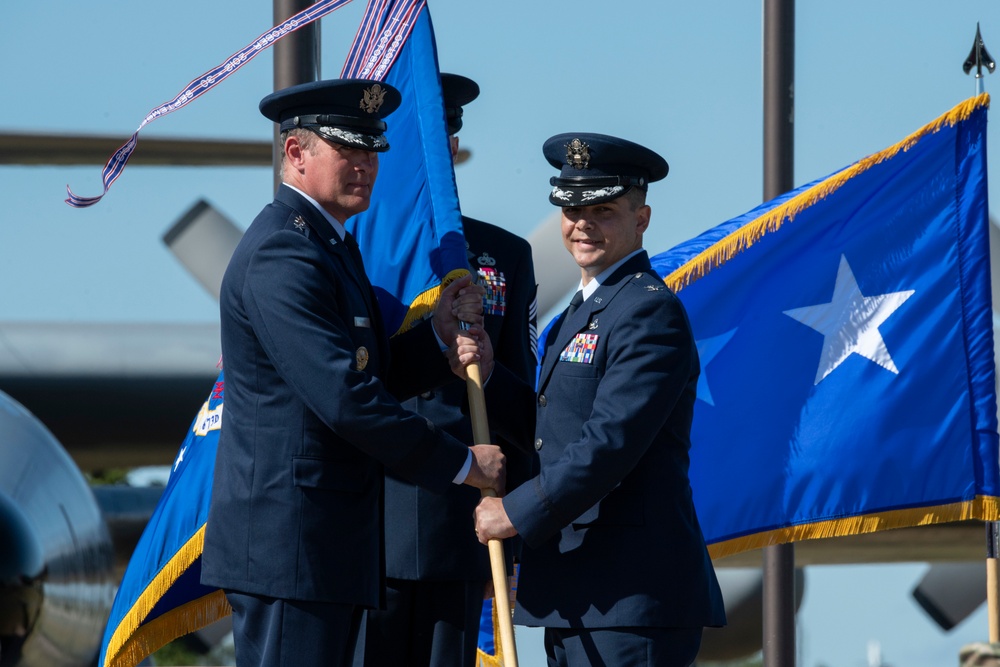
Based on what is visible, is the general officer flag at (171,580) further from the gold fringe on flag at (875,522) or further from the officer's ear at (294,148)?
the gold fringe on flag at (875,522)

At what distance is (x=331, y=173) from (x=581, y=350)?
2.62 ft

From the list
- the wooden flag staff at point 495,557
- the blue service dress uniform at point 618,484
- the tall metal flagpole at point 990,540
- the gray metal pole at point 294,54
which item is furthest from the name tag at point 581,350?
the tall metal flagpole at point 990,540

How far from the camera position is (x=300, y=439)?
3.53m

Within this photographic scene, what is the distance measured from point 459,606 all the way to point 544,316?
1044 cm

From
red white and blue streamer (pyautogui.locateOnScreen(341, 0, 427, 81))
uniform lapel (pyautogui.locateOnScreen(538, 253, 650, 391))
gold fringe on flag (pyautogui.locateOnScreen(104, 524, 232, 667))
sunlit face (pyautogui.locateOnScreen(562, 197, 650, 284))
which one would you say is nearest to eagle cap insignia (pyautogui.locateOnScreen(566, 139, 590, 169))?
sunlit face (pyautogui.locateOnScreen(562, 197, 650, 284))

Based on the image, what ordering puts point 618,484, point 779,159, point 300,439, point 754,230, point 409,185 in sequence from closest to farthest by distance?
1. point 300,439
2. point 618,484
3. point 409,185
4. point 754,230
5. point 779,159

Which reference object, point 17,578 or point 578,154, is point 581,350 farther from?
point 17,578

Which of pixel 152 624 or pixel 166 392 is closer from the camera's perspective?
pixel 152 624

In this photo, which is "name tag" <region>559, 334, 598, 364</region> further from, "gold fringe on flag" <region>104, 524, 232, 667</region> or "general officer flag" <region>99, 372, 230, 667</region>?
"gold fringe on flag" <region>104, 524, 232, 667</region>

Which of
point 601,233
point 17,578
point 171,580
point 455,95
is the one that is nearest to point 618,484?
point 601,233

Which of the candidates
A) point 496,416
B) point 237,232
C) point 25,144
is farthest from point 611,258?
point 25,144

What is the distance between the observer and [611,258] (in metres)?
3.86

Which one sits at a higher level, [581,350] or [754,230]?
[754,230]

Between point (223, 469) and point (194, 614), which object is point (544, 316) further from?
point (223, 469)
